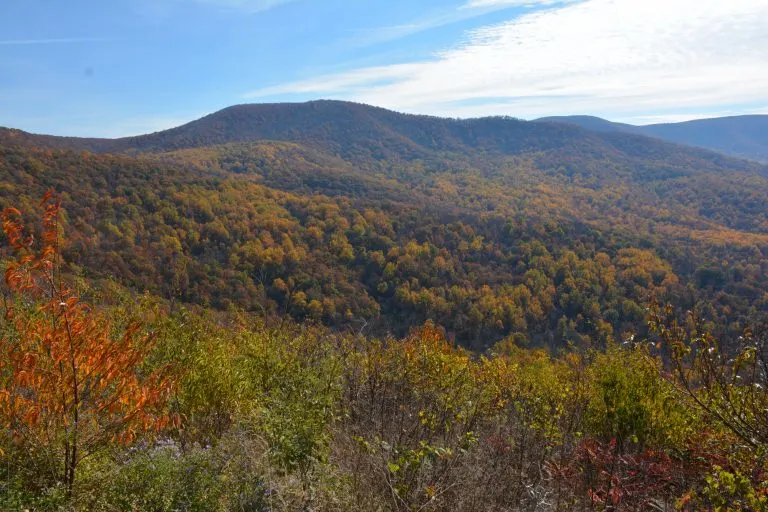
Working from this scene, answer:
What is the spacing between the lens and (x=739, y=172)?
605ft

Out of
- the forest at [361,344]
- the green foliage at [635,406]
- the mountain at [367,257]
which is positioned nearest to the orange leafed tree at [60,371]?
the forest at [361,344]


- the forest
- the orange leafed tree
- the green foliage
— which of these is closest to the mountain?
the forest

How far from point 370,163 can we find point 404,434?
189 meters

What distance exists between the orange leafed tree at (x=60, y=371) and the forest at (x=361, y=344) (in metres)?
0.03

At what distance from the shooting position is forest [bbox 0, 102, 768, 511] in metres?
4.61

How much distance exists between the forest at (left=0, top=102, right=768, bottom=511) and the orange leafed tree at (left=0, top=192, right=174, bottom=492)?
0.03m

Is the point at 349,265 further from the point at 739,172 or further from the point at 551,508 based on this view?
the point at 739,172

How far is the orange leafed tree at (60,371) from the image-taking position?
13.5ft

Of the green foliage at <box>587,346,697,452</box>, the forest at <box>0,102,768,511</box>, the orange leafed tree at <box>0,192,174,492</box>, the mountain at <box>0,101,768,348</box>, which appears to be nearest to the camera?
the orange leafed tree at <box>0,192,174,492</box>

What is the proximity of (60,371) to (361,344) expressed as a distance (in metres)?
7.09

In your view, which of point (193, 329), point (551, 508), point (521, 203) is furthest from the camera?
point (521, 203)

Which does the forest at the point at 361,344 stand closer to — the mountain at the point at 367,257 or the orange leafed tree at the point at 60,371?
the orange leafed tree at the point at 60,371

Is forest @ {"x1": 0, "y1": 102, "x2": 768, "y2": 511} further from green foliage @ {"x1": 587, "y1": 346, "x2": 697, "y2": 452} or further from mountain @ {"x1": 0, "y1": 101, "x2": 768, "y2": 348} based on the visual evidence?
mountain @ {"x1": 0, "y1": 101, "x2": 768, "y2": 348}

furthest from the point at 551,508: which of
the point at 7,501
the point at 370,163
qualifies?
the point at 370,163
